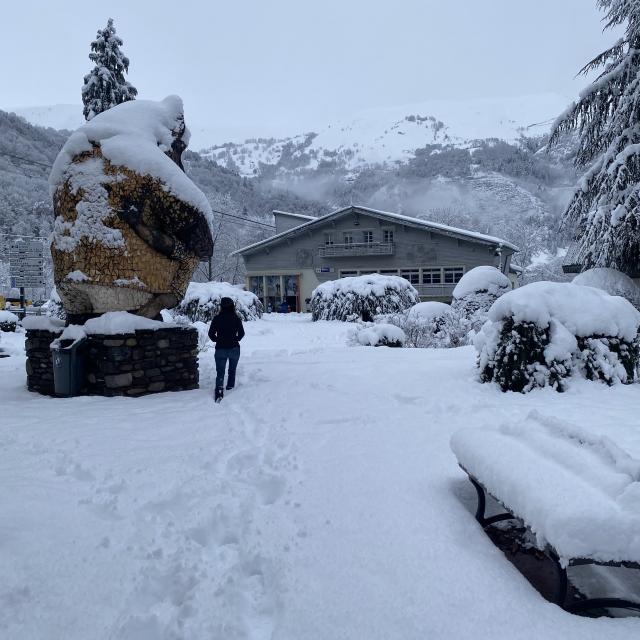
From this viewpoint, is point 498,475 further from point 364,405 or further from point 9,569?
point 364,405

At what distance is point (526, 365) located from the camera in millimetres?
6043

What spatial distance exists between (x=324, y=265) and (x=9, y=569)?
2819 cm

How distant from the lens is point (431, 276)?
28.0 m

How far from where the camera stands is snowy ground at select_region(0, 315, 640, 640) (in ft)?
6.37

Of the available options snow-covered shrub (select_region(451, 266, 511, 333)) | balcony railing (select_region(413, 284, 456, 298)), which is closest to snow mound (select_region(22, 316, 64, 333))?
snow-covered shrub (select_region(451, 266, 511, 333))

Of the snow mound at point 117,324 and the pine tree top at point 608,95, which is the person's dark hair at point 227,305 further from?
the pine tree top at point 608,95

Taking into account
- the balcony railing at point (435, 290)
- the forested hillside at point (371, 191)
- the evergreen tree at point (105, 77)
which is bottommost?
the balcony railing at point (435, 290)

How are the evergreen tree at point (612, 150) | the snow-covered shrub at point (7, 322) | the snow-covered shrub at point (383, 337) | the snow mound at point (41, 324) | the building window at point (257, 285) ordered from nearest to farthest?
the snow mound at point (41, 324) → the evergreen tree at point (612, 150) → the snow-covered shrub at point (383, 337) → the snow-covered shrub at point (7, 322) → the building window at point (257, 285)

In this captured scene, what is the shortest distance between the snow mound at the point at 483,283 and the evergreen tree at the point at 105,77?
17722 mm

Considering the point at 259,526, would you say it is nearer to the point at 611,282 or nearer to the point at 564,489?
the point at 564,489

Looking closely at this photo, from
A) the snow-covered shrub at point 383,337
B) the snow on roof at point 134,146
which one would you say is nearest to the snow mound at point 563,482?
the snow on roof at point 134,146

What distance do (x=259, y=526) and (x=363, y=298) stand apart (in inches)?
608

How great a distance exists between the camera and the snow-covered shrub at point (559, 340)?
601 cm

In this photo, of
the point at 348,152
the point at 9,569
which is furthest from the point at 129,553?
the point at 348,152
